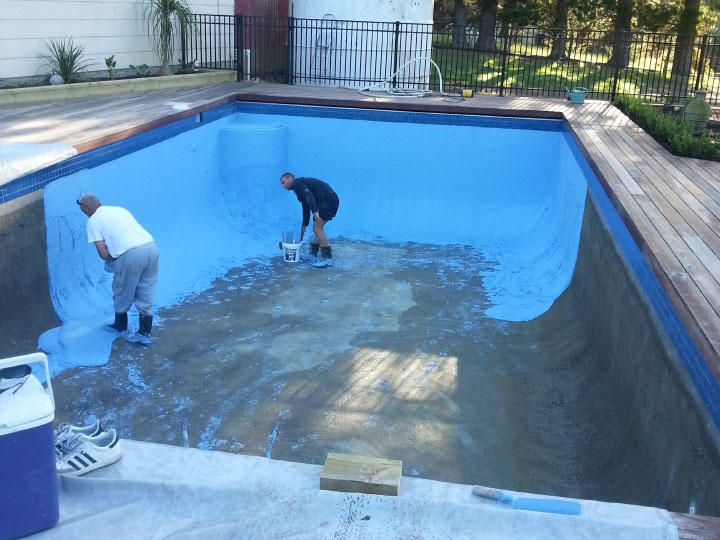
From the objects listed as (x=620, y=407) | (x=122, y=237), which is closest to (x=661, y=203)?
(x=620, y=407)

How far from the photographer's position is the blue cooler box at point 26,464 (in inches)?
104

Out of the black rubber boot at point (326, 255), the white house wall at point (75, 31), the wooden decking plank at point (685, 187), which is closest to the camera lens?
the wooden decking plank at point (685, 187)

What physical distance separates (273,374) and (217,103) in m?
5.92

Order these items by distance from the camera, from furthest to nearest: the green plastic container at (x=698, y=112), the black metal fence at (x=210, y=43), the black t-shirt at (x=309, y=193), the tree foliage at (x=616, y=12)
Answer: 1. the tree foliage at (x=616, y=12)
2. the black metal fence at (x=210, y=43)
3. the green plastic container at (x=698, y=112)
4. the black t-shirt at (x=309, y=193)

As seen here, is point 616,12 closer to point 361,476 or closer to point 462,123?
point 462,123

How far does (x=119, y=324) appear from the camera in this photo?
631 centimetres

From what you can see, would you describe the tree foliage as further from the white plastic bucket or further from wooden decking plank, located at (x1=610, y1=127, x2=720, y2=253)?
the white plastic bucket

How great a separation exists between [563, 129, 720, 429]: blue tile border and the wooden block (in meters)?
1.51

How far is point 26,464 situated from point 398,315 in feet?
16.1

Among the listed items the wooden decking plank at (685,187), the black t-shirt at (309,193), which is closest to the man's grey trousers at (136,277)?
the black t-shirt at (309,193)

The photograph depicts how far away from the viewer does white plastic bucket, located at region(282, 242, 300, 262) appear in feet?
28.7

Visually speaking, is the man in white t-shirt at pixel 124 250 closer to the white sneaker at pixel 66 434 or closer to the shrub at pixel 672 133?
the white sneaker at pixel 66 434

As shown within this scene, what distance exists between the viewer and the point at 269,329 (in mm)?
6840

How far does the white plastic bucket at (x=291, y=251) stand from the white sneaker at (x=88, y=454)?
5689 mm
